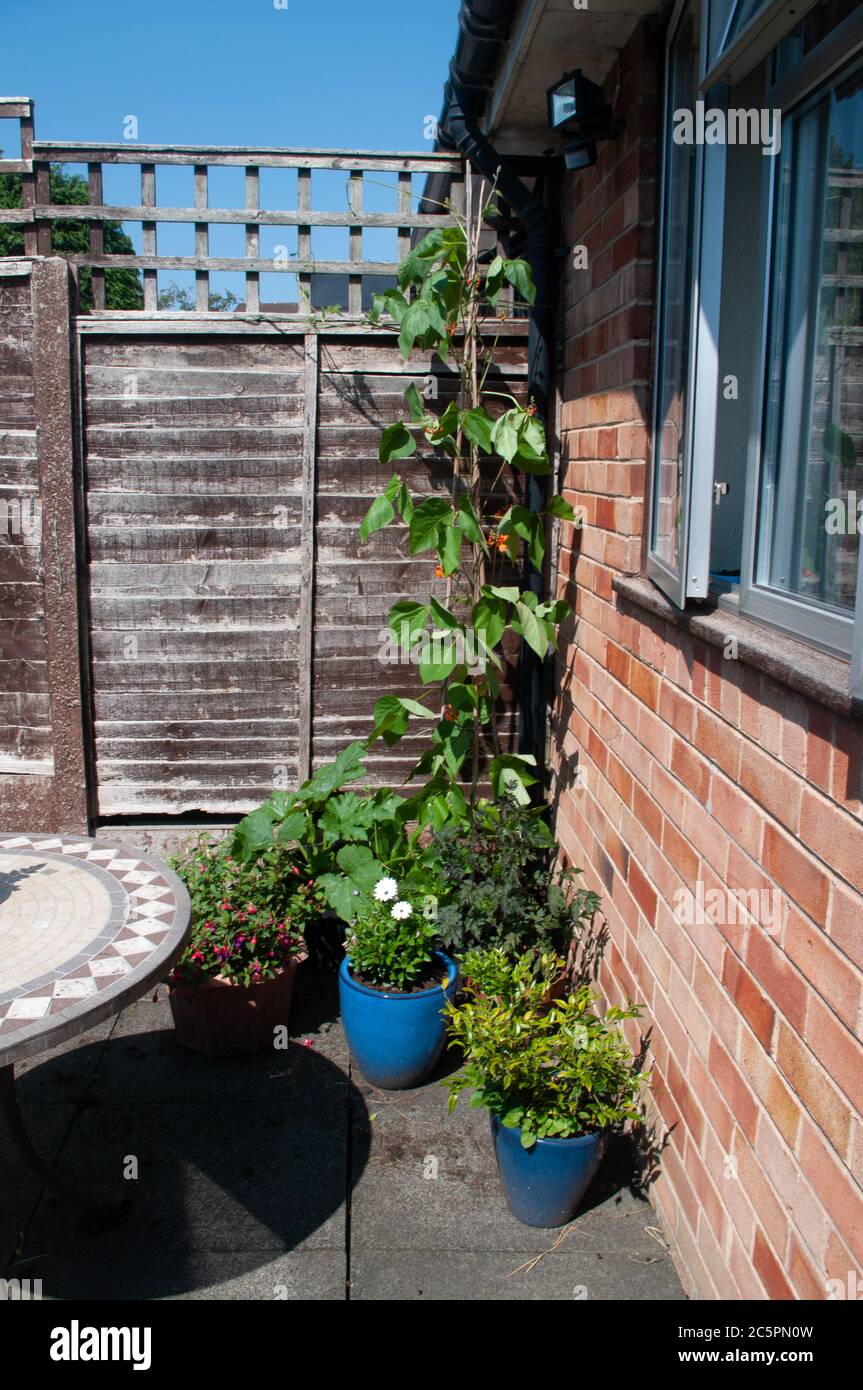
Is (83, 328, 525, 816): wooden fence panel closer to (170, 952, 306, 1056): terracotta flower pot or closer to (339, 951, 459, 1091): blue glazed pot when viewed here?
(170, 952, 306, 1056): terracotta flower pot

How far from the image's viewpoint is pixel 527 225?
13.1ft

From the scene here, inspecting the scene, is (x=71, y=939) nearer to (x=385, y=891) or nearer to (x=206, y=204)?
(x=385, y=891)

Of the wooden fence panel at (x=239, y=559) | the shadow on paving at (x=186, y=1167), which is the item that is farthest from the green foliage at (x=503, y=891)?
the wooden fence panel at (x=239, y=559)

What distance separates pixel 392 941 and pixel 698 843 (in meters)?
1.37

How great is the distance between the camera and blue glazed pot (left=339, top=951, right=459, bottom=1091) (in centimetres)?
339

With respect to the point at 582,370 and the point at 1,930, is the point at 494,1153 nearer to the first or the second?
the point at 1,930

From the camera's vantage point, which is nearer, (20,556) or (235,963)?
(235,963)

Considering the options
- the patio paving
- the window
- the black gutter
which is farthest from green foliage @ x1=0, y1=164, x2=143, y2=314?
the window

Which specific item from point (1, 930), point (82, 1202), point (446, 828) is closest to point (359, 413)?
point (446, 828)

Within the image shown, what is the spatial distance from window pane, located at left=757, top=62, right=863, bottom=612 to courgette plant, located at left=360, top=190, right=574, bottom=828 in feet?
5.33

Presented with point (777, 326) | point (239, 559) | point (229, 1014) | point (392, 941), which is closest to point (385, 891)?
point (392, 941)

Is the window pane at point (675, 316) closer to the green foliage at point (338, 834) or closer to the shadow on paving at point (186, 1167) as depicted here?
the green foliage at point (338, 834)

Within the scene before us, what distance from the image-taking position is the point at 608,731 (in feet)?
11.0

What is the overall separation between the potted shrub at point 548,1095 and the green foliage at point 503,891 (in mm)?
461
